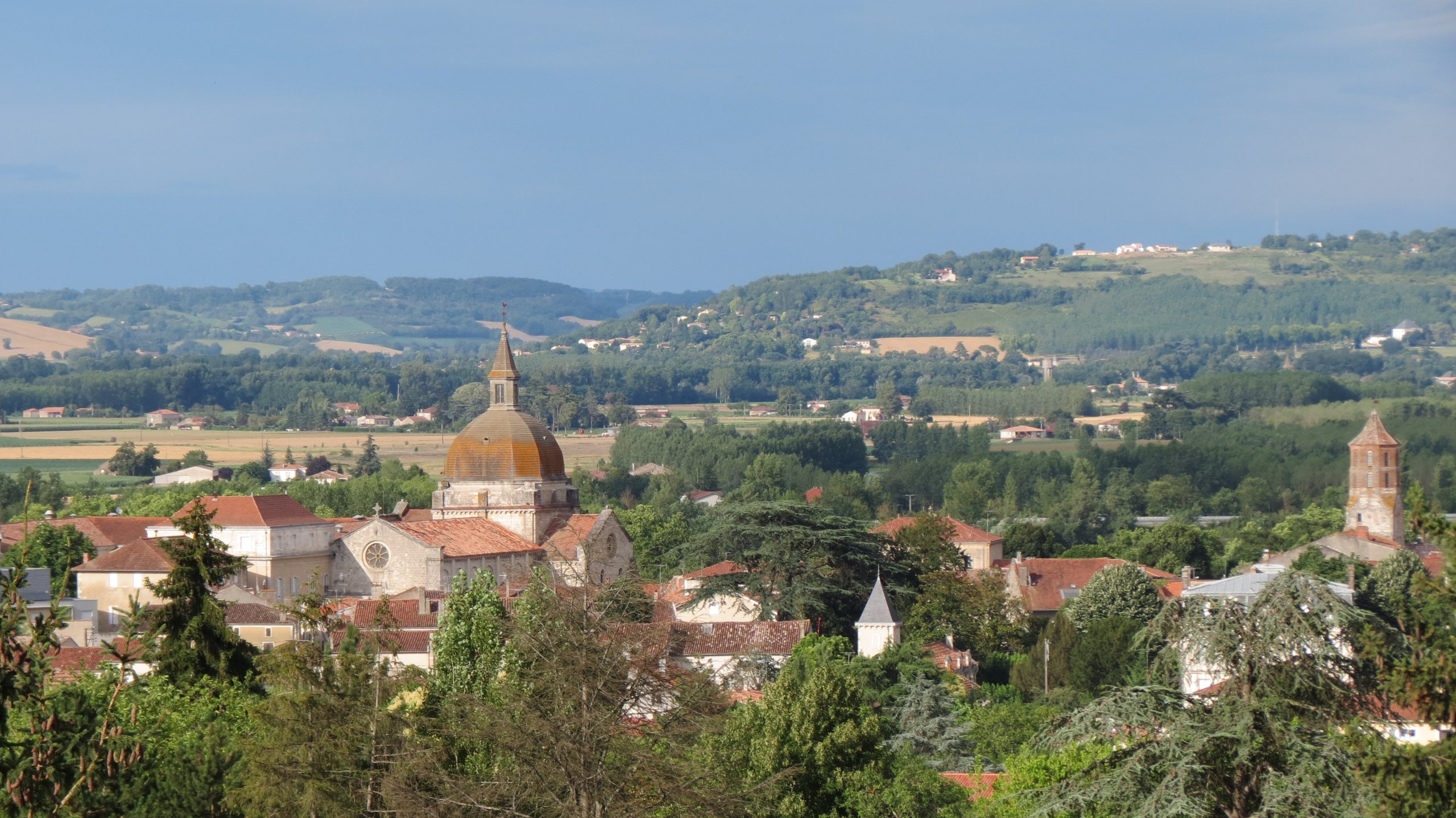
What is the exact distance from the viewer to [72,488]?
113 metres

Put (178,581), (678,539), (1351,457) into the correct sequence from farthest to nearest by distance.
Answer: (1351,457)
(678,539)
(178,581)

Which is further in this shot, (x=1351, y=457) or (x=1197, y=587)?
(x=1351, y=457)

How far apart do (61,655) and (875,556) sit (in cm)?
2323

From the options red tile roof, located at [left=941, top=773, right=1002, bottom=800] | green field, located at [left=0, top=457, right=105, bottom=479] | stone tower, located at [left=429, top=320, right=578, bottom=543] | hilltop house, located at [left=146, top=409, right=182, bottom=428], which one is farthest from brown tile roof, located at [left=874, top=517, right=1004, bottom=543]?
hilltop house, located at [left=146, top=409, right=182, bottom=428]

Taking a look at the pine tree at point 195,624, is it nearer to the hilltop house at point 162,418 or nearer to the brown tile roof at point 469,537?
the brown tile roof at point 469,537

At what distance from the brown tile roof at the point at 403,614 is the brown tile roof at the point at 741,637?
257 inches

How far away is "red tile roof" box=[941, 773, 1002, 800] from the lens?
34.3 meters

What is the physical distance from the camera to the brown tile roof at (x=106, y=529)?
7619 cm

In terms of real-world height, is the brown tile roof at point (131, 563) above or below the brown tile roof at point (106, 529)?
above

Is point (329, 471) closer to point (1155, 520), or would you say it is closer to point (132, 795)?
point (1155, 520)

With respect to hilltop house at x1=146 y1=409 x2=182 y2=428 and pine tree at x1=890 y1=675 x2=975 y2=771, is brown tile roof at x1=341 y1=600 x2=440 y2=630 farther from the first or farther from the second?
hilltop house at x1=146 y1=409 x2=182 y2=428

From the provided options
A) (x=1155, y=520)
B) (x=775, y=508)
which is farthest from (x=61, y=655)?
(x=1155, y=520)

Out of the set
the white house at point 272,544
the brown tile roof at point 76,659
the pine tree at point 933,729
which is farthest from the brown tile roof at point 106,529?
the pine tree at point 933,729

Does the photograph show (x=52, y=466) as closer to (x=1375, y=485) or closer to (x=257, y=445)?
(x=257, y=445)
